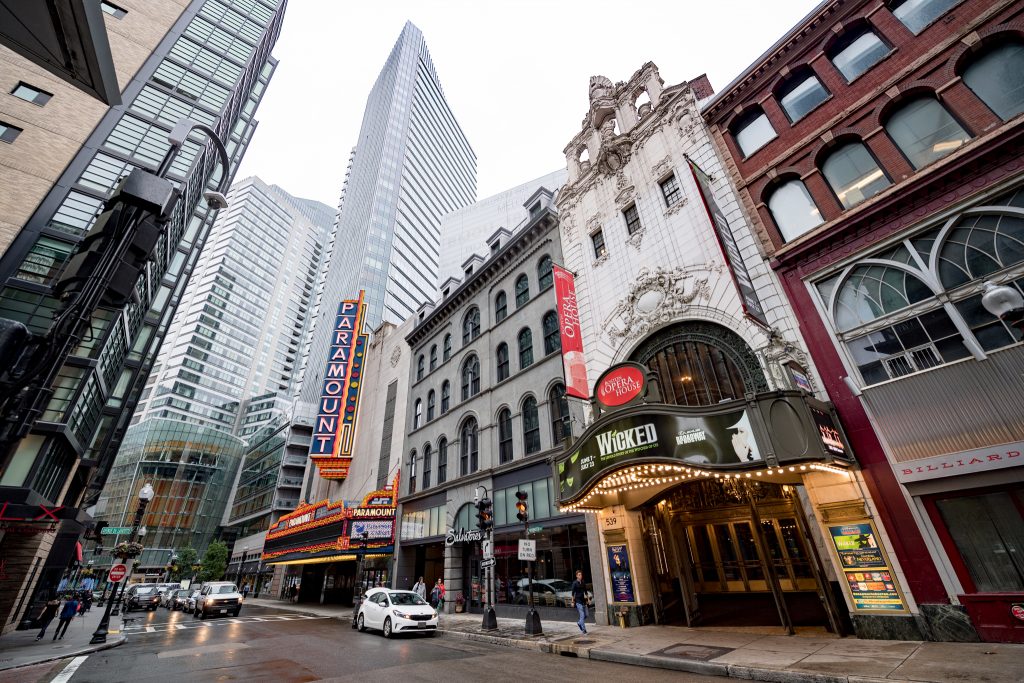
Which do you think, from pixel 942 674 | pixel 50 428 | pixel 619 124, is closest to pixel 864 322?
pixel 942 674

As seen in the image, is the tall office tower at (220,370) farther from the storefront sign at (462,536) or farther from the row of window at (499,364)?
the storefront sign at (462,536)

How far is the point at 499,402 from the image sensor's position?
22578mm

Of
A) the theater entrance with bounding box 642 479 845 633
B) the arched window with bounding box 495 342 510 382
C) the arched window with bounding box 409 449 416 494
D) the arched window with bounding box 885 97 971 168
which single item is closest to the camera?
the arched window with bounding box 885 97 971 168

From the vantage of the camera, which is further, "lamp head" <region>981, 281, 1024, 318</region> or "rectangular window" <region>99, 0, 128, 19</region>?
"rectangular window" <region>99, 0, 128, 19</region>

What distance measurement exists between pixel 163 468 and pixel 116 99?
93.2 metres

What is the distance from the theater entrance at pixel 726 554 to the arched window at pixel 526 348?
9.38m

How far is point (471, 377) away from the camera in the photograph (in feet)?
85.1

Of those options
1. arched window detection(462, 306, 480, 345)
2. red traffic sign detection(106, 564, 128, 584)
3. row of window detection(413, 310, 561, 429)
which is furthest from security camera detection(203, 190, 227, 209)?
red traffic sign detection(106, 564, 128, 584)

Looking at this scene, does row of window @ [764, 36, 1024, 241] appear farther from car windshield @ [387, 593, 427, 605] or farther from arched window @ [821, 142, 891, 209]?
car windshield @ [387, 593, 427, 605]

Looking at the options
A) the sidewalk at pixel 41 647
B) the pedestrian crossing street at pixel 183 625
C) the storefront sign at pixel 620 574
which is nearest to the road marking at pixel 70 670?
the sidewalk at pixel 41 647

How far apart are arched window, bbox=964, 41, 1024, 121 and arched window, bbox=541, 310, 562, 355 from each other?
15063 millimetres

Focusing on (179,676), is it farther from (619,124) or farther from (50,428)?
(619,124)

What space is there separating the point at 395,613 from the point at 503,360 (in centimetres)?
1297

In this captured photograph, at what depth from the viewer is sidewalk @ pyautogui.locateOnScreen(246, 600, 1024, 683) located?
6.52 meters
